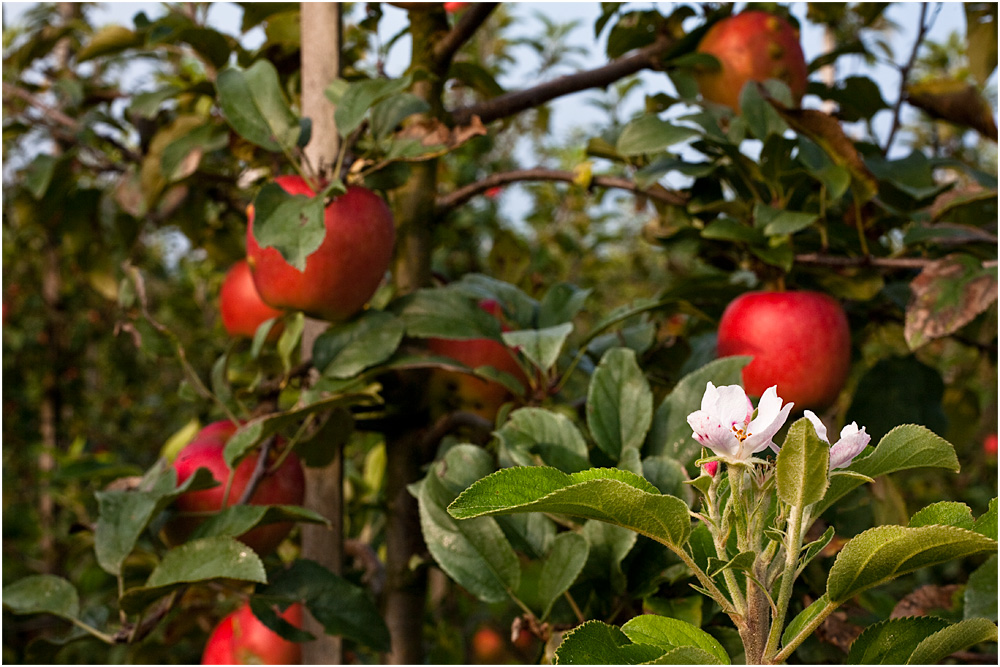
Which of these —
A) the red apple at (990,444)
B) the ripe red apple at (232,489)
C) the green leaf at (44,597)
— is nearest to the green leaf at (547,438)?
the ripe red apple at (232,489)

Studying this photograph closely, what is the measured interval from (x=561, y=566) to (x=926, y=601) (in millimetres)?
277

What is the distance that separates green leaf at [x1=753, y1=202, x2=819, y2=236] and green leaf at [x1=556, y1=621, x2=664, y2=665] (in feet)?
1.29

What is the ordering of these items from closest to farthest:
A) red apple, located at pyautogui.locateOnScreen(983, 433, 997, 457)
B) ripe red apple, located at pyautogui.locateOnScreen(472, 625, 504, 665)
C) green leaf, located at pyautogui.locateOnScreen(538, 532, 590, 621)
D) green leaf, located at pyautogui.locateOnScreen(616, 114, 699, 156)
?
green leaf, located at pyautogui.locateOnScreen(538, 532, 590, 621) < green leaf, located at pyautogui.locateOnScreen(616, 114, 699, 156) < ripe red apple, located at pyautogui.locateOnScreen(472, 625, 504, 665) < red apple, located at pyautogui.locateOnScreen(983, 433, 997, 457)

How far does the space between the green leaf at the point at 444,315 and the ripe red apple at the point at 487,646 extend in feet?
2.10

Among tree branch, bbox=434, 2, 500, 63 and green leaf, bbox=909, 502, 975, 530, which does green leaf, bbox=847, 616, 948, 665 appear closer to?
green leaf, bbox=909, 502, 975, 530

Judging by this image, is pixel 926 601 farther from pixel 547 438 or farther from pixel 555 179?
pixel 555 179

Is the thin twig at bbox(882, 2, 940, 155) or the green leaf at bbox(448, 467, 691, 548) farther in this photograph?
the thin twig at bbox(882, 2, 940, 155)

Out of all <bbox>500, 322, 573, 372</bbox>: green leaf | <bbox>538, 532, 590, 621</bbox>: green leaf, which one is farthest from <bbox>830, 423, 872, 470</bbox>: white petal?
<bbox>500, 322, 573, 372</bbox>: green leaf

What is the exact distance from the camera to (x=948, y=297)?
1.91 feet

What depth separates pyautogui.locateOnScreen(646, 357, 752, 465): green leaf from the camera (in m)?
0.52

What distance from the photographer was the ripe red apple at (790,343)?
63 centimetres

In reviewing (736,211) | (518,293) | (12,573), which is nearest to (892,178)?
(736,211)

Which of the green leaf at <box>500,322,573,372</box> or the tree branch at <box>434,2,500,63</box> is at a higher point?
the tree branch at <box>434,2,500,63</box>

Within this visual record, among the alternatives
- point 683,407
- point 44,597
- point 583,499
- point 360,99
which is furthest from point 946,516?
point 44,597
